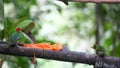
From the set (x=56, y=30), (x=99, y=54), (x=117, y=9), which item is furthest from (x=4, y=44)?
(x=56, y=30)

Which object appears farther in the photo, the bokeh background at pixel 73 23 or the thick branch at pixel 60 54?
the bokeh background at pixel 73 23

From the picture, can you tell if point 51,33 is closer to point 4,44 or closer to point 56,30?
point 56,30

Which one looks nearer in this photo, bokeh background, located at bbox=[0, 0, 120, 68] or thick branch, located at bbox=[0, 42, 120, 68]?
thick branch, located at bbox=[0, 42, 120, 68]

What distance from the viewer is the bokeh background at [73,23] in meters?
1.36

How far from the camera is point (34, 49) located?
0.61 metres

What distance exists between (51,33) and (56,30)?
12 centimetres

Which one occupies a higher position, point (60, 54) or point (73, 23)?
point (73, 23)

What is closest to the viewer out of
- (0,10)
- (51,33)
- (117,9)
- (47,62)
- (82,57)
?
(82,57)

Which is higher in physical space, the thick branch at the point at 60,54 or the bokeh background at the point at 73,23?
the bokeh background at the point at 73,23

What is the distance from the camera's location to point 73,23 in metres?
1.93

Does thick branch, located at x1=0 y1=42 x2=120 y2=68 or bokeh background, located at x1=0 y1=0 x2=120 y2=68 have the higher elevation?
bokeh background, located at x1=0 y1=0 x2=120 y2=68

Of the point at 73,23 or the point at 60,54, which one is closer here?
the point at 60,54

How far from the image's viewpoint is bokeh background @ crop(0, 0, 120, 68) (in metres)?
1.36

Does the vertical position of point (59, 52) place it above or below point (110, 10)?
below
